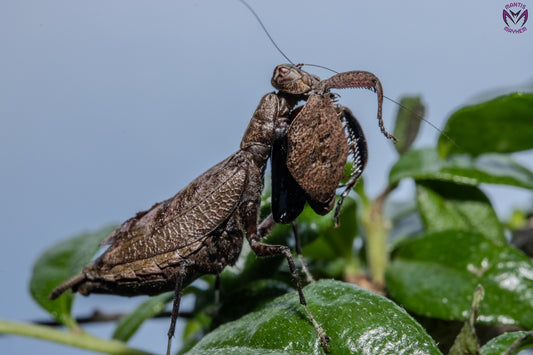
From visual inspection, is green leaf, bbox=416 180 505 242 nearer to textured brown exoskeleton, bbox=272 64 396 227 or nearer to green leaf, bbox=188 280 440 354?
textured brown exoskeleton, bbox=272 64 396 227

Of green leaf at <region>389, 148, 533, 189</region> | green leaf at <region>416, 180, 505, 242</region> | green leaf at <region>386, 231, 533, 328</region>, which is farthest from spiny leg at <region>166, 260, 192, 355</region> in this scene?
green leaf at <region>416, 180, 505, 242</region>

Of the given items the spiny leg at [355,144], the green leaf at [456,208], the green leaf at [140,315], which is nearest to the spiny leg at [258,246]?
the spiny leg at [355,144]

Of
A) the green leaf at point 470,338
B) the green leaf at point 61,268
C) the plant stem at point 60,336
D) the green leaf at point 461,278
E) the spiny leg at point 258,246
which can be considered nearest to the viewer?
the green leaf at point 470,338

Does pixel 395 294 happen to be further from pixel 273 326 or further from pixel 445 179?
pixel 273 326

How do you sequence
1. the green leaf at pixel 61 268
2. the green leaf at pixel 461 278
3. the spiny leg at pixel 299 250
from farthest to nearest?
the green leaf at pixel 61 268
the spiny leg at pixel 299 250
the green leaf at pixel 461 278

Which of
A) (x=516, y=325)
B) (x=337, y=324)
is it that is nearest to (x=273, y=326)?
(x=337, y=324)

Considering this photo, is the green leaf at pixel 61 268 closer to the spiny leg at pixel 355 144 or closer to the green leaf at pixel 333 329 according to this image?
the green leaf at pixel 333 329

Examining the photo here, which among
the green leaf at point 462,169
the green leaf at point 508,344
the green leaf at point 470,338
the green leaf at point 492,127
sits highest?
the green leaf at point 492,127
